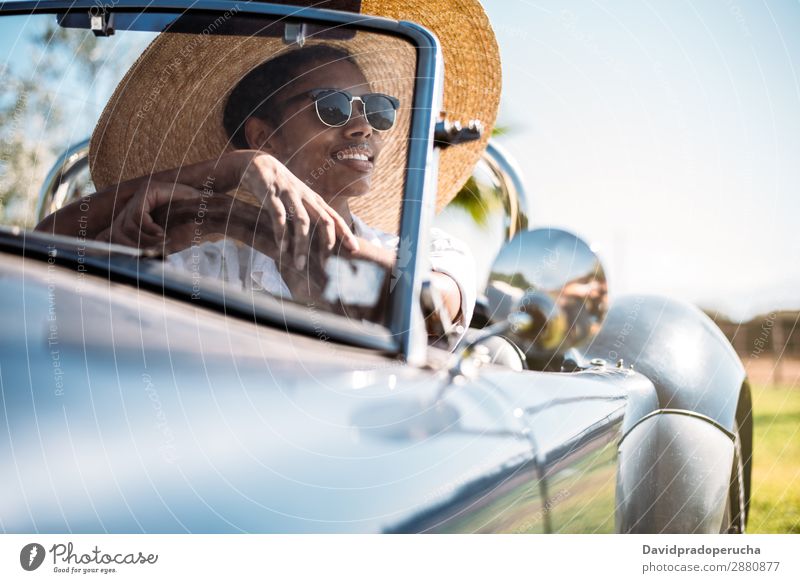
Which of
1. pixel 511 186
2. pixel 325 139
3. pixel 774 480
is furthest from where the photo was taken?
pixel 774 480

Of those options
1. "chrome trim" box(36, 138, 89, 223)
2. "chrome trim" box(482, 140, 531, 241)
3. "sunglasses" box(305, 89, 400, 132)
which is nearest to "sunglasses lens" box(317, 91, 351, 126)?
"sunglasses" box(305, 89, 400, 132)

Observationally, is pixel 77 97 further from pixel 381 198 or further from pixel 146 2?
pixel 381 198

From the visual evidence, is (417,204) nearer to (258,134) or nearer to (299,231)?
(299,231)

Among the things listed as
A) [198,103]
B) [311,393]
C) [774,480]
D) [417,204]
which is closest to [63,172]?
[198,103]

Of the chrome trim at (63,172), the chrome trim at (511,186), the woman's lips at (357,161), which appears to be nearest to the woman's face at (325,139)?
the woman's lips at (357,161)

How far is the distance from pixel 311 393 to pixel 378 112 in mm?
639

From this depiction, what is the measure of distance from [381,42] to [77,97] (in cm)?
67

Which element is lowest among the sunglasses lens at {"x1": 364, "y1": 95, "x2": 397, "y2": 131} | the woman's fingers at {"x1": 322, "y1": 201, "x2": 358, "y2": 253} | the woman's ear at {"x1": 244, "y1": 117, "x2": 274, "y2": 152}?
the woman's fingers at {"x1": 322, "y1": 201, "x2": 358, "y2": 253}

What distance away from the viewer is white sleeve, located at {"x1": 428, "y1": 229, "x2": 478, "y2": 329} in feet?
4.95

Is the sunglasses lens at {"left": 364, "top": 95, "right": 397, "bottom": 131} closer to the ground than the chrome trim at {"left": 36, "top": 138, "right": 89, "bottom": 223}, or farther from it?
farther from it

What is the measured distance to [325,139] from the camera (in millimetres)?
1440

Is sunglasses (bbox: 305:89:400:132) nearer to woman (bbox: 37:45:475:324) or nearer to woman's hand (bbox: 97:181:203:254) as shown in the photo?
woman (bbox: 37:45:475:324)

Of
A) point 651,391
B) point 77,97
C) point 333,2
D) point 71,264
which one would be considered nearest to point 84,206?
point 71,264

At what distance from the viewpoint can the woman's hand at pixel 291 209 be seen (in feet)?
4.02
